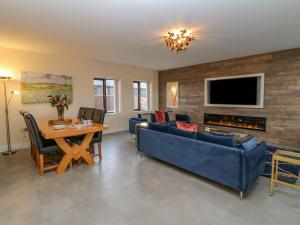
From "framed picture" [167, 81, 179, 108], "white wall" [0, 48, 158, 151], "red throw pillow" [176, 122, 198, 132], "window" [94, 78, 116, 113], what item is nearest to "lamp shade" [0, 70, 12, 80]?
"white wall" [0, 48, 158, 151]

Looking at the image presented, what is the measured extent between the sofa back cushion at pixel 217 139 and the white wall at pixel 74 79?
406 cm

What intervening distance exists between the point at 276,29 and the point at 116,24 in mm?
2864

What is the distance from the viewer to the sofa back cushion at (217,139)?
2342 mm

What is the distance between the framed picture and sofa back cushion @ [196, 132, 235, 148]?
4.48m

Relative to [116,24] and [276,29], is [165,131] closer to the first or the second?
[116,24]

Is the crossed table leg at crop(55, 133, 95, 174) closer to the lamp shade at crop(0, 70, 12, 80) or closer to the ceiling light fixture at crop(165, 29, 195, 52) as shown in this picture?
the lamp shade at crop(0, 70, 12, 80)

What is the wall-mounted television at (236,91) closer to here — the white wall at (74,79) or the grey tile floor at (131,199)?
the white wall at (74,79)

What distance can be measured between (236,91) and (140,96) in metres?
3.74

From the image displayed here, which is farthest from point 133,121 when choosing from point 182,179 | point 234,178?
point 234,178

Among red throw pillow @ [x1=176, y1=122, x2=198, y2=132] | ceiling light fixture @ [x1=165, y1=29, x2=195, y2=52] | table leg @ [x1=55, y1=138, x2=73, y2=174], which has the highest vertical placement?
ceiling light fixture @ [x1=165, y1=29, x2=195, y2=52]

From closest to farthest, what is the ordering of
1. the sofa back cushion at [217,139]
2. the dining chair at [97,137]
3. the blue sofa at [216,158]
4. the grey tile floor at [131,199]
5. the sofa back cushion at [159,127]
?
the grey tile floor at [131,199]
the blue sofa at [216,158]
the sofa back cushion at [217,139]
the sofa back cushion at [159,127]
the dining chair at [97,137]

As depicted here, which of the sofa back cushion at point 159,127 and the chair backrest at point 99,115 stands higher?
the chair backrest at point 99,115

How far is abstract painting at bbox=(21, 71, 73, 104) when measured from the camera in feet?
14.2

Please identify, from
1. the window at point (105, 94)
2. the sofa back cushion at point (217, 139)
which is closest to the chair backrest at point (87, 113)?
the window at point (105, 94)
